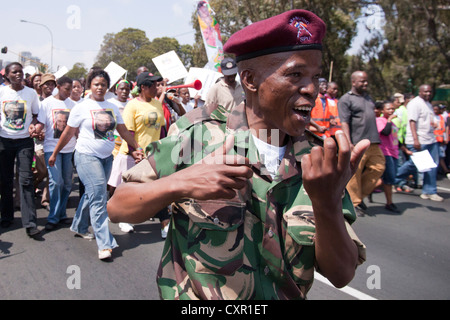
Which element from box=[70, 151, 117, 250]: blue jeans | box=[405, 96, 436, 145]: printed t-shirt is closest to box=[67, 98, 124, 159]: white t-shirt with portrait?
box=[70, 151, 117, 250]: blue jeans

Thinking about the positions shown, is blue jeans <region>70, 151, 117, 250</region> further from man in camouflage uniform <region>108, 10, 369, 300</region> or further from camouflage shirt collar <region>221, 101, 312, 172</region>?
camouflage shirt collar <region>221, 101, 312, 172</region>

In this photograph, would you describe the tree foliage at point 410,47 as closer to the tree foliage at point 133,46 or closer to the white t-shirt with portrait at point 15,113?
the white t-shirt with portrait at point 15,113

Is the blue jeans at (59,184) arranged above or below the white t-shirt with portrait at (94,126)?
below

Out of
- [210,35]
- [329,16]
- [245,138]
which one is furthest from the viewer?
[329,16]

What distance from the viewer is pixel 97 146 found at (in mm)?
4648

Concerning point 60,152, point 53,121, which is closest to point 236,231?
point 60,152

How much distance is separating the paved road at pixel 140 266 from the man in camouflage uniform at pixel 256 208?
7.60 ft

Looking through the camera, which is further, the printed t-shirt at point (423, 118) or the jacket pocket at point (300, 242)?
the printed t-shirt at point (423, 118)

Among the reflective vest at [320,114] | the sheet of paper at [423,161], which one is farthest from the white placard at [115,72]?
the sheet of paper at [423,161]

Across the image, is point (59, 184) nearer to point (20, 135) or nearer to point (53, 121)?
point (20, 135)

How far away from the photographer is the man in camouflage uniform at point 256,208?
5.04 feet

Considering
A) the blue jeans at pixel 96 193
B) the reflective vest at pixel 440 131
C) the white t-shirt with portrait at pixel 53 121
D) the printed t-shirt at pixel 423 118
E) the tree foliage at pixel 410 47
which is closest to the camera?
the blue jeans at pixel 96 193

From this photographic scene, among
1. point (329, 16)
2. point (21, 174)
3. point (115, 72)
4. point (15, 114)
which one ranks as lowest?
point (21, 174)

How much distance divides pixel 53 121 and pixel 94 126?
144 centimetres
